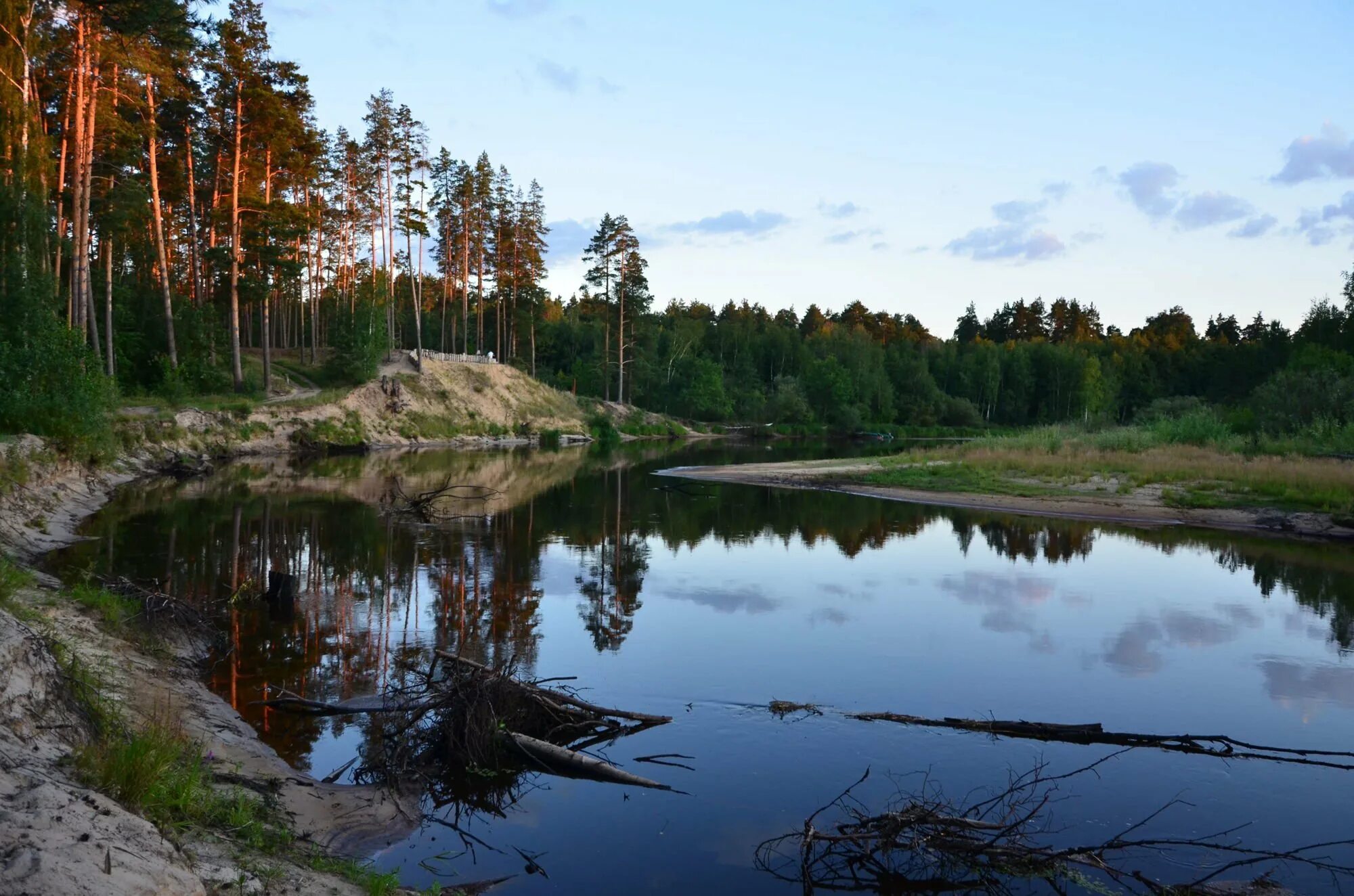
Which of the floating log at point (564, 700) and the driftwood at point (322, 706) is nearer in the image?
the floating log at point (564, 700)

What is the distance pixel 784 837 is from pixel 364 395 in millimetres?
50322

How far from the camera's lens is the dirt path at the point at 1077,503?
28125 millimetres

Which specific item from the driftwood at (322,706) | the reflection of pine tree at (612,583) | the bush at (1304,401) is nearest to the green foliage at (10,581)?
the driftwood at (322,706)

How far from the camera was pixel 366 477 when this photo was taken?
1393 inches

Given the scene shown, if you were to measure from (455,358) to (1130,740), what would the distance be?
192 feet

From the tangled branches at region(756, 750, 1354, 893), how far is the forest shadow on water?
35mm

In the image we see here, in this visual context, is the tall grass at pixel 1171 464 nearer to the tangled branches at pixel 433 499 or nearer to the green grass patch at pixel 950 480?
the green grass patch at pixel 950 480

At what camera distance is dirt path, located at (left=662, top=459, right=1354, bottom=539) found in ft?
92.3

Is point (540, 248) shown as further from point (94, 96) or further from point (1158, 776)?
point (1158, 776)

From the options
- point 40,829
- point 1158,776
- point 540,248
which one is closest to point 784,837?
point 1158,776

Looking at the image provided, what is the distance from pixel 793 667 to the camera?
42.2 ft

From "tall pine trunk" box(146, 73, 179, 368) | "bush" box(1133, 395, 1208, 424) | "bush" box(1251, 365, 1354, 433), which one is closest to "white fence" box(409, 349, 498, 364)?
"tall pine trunk" box(146, 73, 179, 368)

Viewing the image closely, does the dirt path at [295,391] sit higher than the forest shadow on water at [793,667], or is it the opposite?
the dirt path at [295,391]

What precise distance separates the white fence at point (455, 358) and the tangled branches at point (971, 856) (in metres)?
57.0
